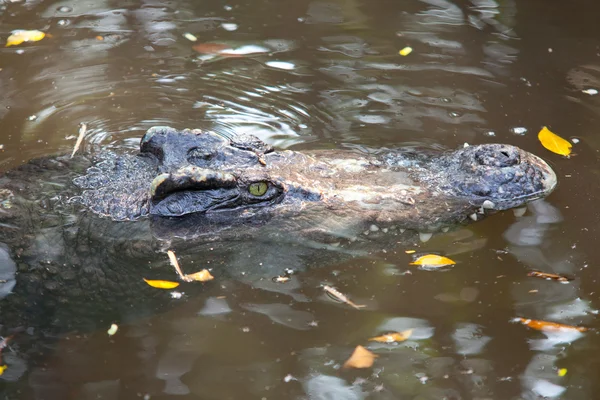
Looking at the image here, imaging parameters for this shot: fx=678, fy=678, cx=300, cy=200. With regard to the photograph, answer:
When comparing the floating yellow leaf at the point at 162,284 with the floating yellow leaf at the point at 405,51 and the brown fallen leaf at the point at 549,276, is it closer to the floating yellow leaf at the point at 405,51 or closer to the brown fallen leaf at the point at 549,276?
the brown fallen leaf at the point at 549,276

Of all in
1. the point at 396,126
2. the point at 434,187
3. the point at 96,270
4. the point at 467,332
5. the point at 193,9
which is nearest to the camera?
the point at 467,332

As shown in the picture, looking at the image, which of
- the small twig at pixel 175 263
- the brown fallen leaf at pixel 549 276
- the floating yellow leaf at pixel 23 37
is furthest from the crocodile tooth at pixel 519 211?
the floating yellow leaf at pixel 23 37

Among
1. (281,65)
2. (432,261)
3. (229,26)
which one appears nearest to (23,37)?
(229,26)

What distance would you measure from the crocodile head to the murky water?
0.22 m

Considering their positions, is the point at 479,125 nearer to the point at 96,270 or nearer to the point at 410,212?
the point at 410,212

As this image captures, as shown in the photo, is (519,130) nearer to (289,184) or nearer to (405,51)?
(405,51)

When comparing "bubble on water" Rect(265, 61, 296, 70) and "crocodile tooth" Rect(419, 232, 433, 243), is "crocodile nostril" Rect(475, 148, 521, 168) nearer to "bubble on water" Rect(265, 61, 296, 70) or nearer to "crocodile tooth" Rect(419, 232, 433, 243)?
"crocodile tooth" Rect(419, 232, 433, 243)

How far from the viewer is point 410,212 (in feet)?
14.6

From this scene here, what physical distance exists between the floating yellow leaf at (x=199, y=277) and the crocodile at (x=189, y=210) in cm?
10

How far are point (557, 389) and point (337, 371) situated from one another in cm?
118

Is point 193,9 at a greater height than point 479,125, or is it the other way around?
point 193,9

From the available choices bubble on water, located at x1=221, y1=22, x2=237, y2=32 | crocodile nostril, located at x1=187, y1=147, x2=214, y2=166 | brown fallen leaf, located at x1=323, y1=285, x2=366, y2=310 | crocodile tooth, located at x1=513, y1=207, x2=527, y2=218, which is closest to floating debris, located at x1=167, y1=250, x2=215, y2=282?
crocodile nostril, located at x1=187, y1=147, x2=214, y2=166

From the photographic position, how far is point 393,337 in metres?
3.94

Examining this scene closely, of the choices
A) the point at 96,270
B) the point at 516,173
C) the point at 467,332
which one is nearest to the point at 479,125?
the point at 516,173
